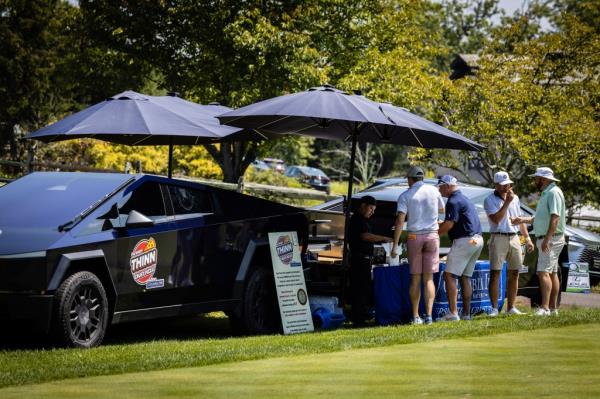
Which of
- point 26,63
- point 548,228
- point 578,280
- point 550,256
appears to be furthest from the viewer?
point 26,63

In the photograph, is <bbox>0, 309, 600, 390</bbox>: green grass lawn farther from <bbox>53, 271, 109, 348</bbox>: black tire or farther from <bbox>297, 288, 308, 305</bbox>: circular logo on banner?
<bbox>297, 288, 308, 305</bbox>: circular logo on banner

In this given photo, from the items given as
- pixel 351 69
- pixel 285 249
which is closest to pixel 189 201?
pixel 285 249

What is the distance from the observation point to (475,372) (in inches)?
340

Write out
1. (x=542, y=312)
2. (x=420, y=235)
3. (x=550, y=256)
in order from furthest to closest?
(x=542, y=312) < (x=550, y=256) < (x=420, y=235)

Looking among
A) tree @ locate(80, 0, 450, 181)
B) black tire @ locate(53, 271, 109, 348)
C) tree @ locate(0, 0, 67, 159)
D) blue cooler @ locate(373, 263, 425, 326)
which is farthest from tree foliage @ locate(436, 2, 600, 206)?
tree @ locate(0, 0, 67, 159)

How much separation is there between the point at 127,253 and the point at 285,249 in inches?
95.5

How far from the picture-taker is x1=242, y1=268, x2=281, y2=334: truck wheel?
39.8ft

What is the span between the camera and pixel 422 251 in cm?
1279

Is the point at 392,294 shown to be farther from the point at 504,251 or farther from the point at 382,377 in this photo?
the point at 382,377

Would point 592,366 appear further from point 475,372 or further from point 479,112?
point 479,112

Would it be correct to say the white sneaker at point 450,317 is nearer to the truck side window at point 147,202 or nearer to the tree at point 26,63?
the truck side window at point 147,202

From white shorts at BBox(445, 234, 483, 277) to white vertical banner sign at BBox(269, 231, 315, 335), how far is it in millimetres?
1767

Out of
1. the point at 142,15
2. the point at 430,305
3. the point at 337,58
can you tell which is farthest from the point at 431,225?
the point at 142,15

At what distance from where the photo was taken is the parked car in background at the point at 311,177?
4857cm
